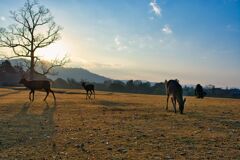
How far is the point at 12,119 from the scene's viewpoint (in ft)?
72.9

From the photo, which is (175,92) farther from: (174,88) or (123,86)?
(123,86)

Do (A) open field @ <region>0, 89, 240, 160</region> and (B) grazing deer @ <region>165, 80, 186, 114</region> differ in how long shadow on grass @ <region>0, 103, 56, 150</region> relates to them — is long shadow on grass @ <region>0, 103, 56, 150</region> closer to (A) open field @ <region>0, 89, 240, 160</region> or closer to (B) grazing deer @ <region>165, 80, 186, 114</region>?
(A) open field @ <region>0, 89, 240, 160</region>

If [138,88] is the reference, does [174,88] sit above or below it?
below

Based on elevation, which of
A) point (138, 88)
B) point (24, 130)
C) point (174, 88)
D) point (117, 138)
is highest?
point (138, 88)

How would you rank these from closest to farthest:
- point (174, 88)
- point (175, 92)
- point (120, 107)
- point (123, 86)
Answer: point (175, 92)
point (174, 88)
point (120, 107)
point (123, 86)

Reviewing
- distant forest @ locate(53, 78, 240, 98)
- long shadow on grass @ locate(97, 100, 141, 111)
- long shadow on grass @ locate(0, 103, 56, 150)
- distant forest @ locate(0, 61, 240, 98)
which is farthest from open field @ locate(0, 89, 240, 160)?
distant forest @ locate(53, 78, 240, 98)

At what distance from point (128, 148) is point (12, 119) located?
1081cm

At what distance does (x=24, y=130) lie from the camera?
17.8 meters

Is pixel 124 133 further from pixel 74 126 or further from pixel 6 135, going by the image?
pixel 6 135

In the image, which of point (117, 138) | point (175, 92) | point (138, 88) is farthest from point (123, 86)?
point (117, 138)

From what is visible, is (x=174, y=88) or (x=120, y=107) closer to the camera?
(x=174, y=88)

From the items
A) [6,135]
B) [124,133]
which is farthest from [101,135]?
[6,135]

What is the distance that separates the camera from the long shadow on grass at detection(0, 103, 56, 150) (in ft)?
49.3

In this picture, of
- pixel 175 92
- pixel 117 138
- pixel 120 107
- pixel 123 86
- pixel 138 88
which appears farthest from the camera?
pixel 138 88
